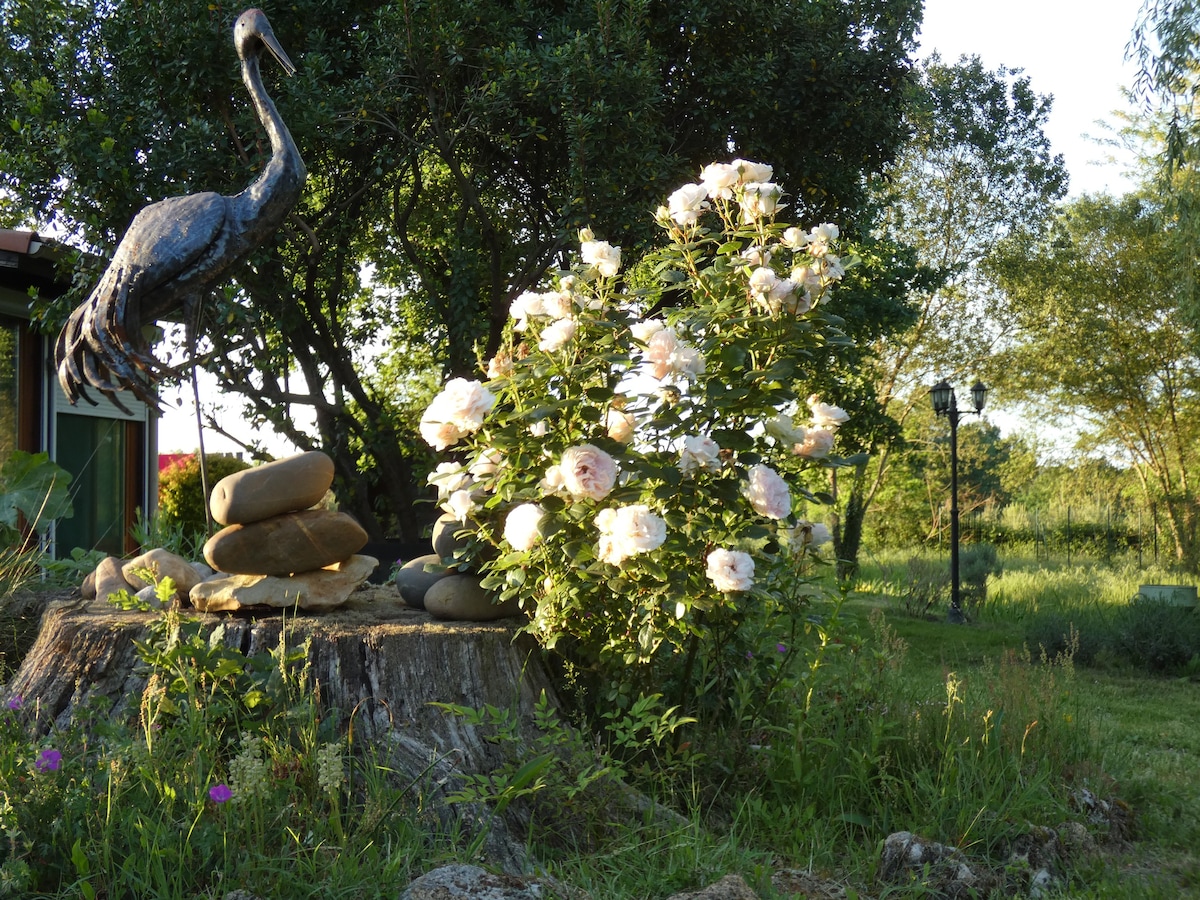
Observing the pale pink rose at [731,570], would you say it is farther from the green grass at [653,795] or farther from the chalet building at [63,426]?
the chalet building at [63,426]

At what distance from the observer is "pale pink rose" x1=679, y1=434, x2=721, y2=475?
3.21m

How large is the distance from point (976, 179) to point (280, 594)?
54.2 ft

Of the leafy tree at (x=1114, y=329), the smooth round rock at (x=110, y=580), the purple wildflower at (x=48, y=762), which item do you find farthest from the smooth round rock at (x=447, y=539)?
the leafy tree at (x=1114, y=329)

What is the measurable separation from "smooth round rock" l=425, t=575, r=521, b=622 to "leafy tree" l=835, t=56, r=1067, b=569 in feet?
41.3

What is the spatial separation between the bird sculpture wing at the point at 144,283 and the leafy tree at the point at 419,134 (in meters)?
3.25

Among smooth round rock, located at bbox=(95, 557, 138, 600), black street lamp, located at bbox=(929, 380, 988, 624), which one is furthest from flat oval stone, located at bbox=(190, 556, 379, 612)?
black street lamp, located at bbox=(929, 380, 988, 624)

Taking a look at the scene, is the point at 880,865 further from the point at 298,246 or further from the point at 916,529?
the point at 916,529

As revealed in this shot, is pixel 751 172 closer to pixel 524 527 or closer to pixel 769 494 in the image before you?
pixel 769 494

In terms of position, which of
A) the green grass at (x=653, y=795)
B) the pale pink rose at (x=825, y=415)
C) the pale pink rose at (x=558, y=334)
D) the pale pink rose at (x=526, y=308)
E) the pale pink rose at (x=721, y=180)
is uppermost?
the pale pink rose at (x=721, y=180)

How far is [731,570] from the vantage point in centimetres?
313

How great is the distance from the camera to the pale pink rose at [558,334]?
3.28m

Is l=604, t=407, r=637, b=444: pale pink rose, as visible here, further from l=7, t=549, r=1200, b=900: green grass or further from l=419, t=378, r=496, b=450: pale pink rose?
l=7, t=549, r=1200, b=900: green grass

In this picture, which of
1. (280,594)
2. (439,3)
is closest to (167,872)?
(280,594)

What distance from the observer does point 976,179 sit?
57.6 feet
